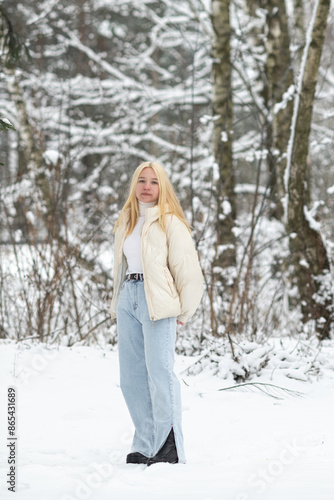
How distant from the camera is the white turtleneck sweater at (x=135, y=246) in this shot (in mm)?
3146

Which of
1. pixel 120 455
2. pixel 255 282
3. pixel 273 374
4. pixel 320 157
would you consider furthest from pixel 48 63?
pixel 120 455

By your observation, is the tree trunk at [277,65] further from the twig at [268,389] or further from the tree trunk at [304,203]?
the twig at [268,389]

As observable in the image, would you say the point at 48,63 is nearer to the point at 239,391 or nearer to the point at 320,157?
the point at 320,157

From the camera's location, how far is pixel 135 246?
317 centimetres

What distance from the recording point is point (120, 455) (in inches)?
134

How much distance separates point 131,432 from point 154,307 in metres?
1.25

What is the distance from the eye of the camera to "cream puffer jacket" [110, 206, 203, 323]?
9.74 feet

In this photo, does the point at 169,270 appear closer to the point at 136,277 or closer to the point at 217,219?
the point at 136,277

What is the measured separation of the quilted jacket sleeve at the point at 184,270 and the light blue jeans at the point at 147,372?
Answer: 0.40ft

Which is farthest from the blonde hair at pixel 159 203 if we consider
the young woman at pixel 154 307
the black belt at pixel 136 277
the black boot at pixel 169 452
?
the black boot at pixel 169 452

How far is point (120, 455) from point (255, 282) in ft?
13.9

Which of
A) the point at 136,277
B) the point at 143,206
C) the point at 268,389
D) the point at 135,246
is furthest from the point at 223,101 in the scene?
the point at 136,277

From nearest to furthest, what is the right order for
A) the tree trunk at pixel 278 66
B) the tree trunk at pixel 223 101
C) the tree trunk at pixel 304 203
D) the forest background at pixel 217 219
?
the forest background at pixel 217 219 < the tree trunk at pixel 304 203 < the tree trunk at pixel 223 101 < the tree trunk at pixel 278 66

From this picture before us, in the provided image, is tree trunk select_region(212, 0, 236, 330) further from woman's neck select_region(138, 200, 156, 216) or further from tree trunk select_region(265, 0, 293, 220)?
woman's neck select_region(138, 200, 156, 216)
